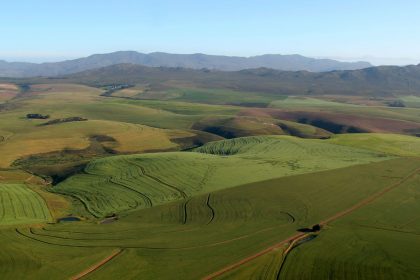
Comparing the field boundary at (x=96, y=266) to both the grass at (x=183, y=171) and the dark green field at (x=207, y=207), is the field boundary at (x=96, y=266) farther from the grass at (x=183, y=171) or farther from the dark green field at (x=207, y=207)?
the grass at (x=183, y=171)

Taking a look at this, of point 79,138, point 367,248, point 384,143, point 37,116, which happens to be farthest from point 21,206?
point 37,116

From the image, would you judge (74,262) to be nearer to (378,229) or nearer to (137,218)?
(137,218)

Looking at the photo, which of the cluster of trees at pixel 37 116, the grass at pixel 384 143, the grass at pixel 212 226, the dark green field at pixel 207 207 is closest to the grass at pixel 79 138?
the dark green field at pixel 207 207

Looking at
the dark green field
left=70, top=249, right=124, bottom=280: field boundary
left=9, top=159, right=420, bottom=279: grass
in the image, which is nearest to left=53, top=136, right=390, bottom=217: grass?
the dark green field

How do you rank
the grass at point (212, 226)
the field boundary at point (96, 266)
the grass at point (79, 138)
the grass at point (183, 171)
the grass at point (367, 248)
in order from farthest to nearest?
the grass at point (79, 138) → the grass at point (183, 171) → the grass at point (212, 226) → the grass at point (367, 248) → the field boundary at point (96, 266)

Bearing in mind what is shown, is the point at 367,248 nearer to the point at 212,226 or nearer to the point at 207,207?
the point at 212,226

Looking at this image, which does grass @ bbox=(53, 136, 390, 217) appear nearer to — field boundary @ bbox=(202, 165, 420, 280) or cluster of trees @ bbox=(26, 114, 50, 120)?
field boundary @ bbox=(202, 165, 420, 280)

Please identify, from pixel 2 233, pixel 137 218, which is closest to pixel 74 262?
pixel 2 233
